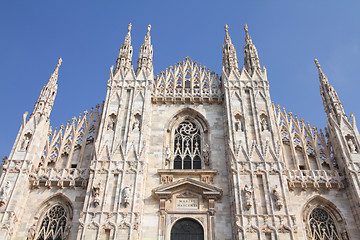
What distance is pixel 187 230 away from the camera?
14.9 m

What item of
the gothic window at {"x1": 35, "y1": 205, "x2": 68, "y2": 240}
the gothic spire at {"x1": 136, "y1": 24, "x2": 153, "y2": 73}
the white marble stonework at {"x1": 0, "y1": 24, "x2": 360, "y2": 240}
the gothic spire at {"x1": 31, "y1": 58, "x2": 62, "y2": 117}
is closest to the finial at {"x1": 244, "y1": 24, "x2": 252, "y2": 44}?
the white marble stonework at {"x1": 0, "y1": 24, "x2": 360, "y2": 240}

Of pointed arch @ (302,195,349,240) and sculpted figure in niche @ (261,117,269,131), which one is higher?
sculpted figure in niche @ (261,117,269,131)

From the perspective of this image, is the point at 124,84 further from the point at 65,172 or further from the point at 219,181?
the point at 219,181

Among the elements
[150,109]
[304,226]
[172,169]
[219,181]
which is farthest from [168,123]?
[304,226]

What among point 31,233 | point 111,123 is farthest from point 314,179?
point 31,233

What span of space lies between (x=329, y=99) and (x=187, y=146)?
25.9ft

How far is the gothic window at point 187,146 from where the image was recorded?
57.2 ft

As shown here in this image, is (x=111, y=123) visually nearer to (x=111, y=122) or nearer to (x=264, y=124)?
(x=111, y=122)

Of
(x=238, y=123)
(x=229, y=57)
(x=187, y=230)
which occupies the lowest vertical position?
(x=187, y=230)

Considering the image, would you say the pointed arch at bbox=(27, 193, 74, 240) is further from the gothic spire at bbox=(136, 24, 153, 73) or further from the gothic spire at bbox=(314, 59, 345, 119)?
the gothic spire at bbox=(314, 59, 345, 119)

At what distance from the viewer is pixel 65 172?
648 inches

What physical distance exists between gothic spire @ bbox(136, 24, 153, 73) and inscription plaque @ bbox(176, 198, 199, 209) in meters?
8.26

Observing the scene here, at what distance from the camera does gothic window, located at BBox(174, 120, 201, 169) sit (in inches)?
686

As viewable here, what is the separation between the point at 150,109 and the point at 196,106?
8.29 ft
